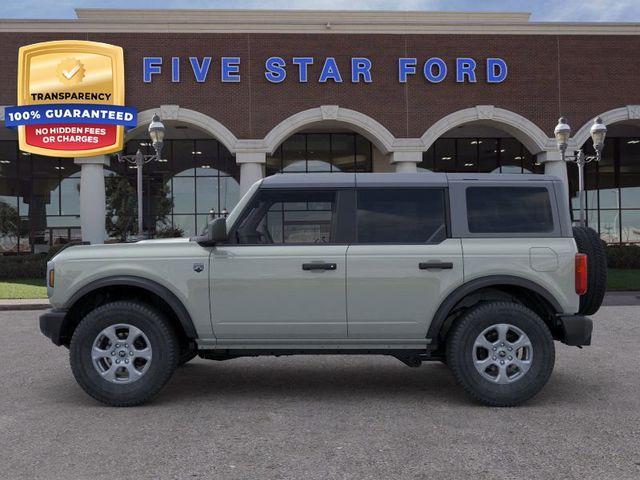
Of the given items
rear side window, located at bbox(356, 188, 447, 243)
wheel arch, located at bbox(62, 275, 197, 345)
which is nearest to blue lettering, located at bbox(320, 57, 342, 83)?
rear side window, located at bbox(356, 188, 447, 243)

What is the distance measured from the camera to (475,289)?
17.4 feet

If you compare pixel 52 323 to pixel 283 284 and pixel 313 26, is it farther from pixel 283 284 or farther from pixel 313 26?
pixel 313 26

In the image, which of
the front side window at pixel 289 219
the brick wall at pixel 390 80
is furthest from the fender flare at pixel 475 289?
the brick wall at pixel 390 80

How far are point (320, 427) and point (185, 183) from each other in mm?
27010

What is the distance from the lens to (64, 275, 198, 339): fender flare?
5.32m

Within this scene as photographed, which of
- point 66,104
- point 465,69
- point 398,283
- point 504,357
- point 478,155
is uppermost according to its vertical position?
point 465,69

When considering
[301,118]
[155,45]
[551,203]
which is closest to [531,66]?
[301,118]

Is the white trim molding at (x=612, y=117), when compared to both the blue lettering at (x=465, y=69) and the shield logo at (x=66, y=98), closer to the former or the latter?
the blue lettering at (x=465, y=69)

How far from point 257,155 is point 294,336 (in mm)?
18010

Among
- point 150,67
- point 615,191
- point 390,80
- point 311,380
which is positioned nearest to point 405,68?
point 390,80

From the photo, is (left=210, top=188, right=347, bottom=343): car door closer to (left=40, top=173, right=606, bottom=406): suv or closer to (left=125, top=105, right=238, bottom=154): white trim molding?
(left=40, top=173, right=606, bottom=406): suv

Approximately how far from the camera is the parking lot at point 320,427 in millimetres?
3844

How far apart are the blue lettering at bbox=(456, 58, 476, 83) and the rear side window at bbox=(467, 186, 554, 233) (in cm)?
1896

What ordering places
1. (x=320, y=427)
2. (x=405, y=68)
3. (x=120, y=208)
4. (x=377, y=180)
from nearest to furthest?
(x=320, y=427) < (x=377, y=180) < (x=405, y=68) < (x=120, y=208)
